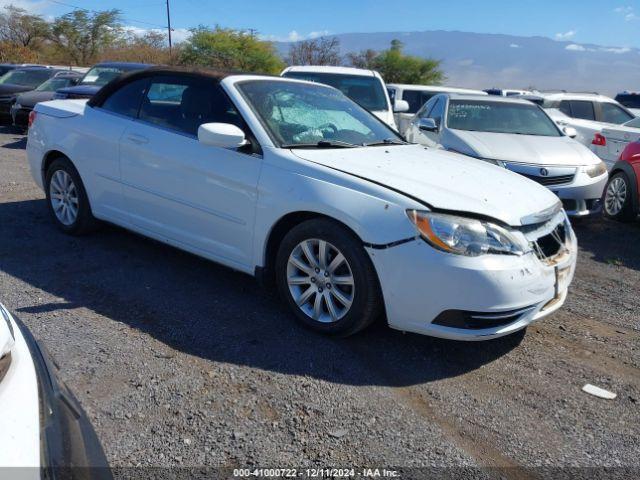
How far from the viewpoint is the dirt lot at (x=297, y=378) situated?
9.22ft

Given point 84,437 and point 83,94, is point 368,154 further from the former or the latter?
point 83,94

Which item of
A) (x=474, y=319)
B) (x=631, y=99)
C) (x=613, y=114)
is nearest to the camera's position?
(x=474, y=319)

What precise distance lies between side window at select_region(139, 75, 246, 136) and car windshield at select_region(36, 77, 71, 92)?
11.4m

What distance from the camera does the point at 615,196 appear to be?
7902 millimetres

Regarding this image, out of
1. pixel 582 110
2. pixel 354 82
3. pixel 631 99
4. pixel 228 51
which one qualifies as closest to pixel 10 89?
pixel 354 82

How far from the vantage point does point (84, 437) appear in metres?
1.82

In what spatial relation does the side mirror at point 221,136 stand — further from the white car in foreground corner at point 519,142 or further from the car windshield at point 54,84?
the car windshield at point 54,84

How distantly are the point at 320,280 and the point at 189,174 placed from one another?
52.4 inches

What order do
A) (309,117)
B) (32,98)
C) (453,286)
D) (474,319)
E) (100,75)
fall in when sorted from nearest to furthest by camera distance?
(453,286), (474,319), (309,117), (100,75), (32,98)

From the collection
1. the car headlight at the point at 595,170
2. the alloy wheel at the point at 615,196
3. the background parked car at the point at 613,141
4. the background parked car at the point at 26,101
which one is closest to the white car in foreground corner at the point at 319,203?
the car headlight at the point at 595,170

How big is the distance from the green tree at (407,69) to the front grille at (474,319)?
32470mm

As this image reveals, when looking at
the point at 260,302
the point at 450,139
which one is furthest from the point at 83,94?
the point at 260,302

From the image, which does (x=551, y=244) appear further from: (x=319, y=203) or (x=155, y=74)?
(x=155, y=74)

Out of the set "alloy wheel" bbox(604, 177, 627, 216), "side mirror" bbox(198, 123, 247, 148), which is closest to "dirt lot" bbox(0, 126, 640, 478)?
"side mirror" bbox(198, 123, 247, 148)
